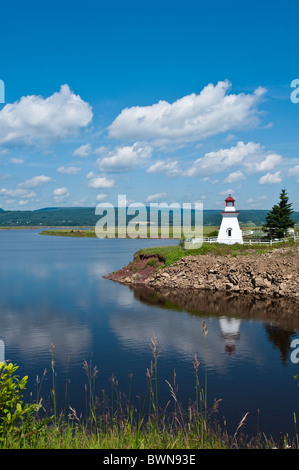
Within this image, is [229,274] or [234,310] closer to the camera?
[234,310]

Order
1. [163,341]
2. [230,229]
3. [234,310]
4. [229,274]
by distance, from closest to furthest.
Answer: [163,341] → [234,310] → [229,274] → [230,229]

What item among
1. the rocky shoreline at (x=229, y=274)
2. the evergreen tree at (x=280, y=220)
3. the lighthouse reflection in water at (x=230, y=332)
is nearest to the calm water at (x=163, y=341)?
the lighthouse reflection in water at (x=230, y=332)

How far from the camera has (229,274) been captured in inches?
1668

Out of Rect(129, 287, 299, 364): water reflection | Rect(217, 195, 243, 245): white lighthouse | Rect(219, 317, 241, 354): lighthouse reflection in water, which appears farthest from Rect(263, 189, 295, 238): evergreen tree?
Rect(219, 317, 241, 354): lighthouse reflection in water

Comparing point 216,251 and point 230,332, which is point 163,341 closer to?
point 230,332

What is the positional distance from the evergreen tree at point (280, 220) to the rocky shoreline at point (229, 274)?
37.0ft

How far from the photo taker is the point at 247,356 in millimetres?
20969

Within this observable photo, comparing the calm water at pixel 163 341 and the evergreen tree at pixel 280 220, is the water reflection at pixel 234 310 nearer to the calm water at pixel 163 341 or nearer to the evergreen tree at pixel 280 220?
the calm water at pixel 163 341

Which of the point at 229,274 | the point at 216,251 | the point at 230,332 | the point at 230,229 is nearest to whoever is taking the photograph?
the point at 230,332

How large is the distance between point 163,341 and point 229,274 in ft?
68.0

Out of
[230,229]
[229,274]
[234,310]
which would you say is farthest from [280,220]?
[234,310]

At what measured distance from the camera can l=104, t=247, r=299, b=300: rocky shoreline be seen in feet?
129
